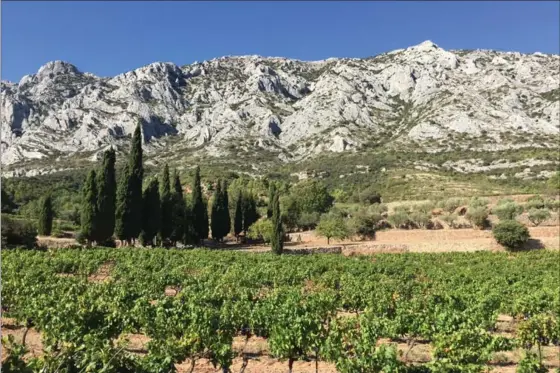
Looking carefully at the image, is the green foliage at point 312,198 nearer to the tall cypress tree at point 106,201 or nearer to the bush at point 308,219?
the bush at point 308,219

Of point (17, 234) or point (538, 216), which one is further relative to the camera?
point (538, 216)

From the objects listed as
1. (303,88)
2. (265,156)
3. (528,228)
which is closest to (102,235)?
(528,228)

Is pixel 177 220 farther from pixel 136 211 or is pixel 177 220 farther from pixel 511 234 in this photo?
pixel 511 234

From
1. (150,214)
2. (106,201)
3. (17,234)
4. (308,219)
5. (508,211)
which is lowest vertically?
(17,234)

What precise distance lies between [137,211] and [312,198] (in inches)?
1389

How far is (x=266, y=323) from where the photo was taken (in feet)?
43.8

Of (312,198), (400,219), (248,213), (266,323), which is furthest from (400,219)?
(266,323)

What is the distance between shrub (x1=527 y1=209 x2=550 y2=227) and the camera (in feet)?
160

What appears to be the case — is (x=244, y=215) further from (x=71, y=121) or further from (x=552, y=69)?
(x=552, y=69)

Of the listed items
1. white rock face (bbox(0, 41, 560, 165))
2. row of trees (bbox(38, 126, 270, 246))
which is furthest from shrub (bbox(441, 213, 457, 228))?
white rock face (bbox(0, 41, 560, 165))

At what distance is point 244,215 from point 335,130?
7311 cm

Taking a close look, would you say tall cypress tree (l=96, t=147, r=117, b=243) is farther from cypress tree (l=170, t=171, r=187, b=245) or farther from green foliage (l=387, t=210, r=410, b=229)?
green foliage (l=387, t=210, r=410, b=229)

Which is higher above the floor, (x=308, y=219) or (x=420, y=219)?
(x=420, y=219)

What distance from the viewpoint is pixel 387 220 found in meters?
56.2
